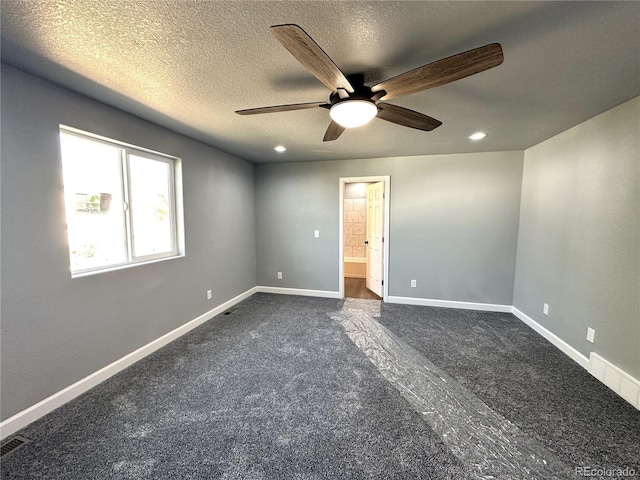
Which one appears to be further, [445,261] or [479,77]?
[445,261]

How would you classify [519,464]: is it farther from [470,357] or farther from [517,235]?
[517,235]

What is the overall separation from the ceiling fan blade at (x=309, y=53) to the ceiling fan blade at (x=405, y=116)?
0.38m

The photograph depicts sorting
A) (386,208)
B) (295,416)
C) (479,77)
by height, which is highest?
(479,77)

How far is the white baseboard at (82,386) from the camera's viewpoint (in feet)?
5.54

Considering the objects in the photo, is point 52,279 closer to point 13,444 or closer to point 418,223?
point 13,444

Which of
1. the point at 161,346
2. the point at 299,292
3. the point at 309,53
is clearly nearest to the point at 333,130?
the point at 309,53

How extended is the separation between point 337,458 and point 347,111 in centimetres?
206

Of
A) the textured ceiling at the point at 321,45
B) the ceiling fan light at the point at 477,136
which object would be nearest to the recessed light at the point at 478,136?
the ceiling fan light at the point at 477,136

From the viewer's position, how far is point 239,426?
5.72 ft

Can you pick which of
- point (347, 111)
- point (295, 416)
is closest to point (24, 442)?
point (295, 416)

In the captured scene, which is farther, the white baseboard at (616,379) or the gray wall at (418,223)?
the gray wall at (418,223)

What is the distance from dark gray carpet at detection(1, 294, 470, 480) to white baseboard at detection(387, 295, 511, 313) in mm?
1835

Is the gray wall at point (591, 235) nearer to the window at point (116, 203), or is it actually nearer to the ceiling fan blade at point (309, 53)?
the ceiling fan blade at point (309, 53)

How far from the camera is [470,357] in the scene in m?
2.62
